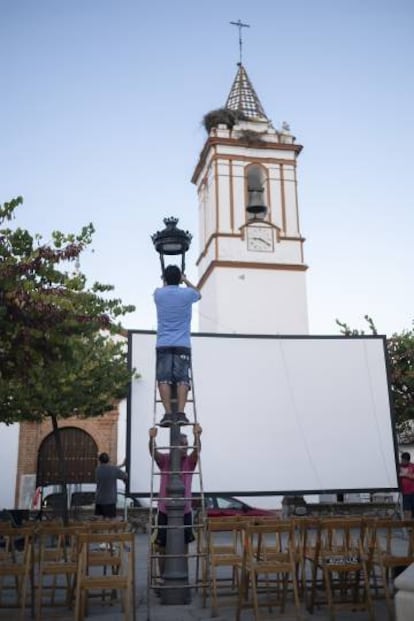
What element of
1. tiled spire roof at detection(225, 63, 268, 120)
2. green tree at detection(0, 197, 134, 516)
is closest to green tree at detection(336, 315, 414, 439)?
green tree at detection(0, 197, 134, 516)

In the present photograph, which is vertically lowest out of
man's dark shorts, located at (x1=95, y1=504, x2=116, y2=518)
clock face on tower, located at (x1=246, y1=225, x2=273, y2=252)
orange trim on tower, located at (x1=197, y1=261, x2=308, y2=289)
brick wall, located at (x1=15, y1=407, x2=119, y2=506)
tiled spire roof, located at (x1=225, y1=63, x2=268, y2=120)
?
man's dark shorts, located at (x1=95, y1=504, x2=116, y2=518)

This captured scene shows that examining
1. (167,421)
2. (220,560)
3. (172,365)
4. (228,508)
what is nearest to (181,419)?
(167,421)

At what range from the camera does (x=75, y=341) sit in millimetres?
7156

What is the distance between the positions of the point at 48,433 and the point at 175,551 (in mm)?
14902

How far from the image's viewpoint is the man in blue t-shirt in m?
5.71

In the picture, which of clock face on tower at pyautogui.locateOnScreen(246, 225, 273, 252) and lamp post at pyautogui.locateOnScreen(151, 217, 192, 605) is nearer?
lamp post at pyautogui.locateOnScreen(151, 217, 192, 605)

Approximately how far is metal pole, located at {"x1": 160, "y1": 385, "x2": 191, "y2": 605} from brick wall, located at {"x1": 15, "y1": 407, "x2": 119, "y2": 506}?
44.9 ft

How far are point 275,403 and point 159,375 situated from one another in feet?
14.5

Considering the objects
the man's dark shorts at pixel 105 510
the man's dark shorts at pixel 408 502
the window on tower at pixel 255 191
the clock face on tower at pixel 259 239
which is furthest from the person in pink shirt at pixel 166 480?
the window on tower at pixel 255 191

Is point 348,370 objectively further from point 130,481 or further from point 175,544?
point 175,544

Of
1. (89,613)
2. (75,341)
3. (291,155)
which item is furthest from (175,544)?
(291,155)

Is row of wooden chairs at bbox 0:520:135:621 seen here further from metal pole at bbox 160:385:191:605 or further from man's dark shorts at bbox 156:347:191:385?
man's dark shorts at bbox 156:347:191:385

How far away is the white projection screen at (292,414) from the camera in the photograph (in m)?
9.55

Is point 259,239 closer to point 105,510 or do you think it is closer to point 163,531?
point 105,510
